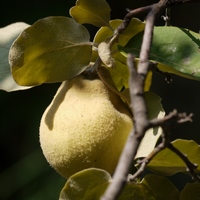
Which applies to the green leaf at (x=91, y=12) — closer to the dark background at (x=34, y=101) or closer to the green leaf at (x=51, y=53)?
the green leaf at (x=51, y=53)

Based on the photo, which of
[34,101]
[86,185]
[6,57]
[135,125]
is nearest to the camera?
[135,125]

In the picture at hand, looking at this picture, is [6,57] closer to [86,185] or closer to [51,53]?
[51,53]

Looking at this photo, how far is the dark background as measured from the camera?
216 cm

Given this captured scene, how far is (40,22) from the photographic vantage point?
80 centimetres

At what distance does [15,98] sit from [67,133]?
5.08 ft

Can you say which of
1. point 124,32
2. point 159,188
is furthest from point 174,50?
point 159,188

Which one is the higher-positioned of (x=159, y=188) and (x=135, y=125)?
(x=135, y=125)

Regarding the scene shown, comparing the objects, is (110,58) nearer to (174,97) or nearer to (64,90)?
(64,90)

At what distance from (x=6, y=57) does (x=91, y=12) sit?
16cm

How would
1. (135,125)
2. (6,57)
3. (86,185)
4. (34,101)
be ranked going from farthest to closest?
(34,101) → (6,57) → (86,185) → (135,125)

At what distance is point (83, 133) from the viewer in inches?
29.4

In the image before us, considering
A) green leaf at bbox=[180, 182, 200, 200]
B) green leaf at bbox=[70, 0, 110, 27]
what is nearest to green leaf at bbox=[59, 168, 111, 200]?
green leaf at bbox=[180, 182, 200, 200]

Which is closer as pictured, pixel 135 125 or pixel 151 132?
pixel 135 125

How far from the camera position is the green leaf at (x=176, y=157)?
76 centimetres
